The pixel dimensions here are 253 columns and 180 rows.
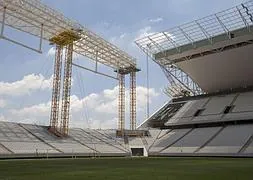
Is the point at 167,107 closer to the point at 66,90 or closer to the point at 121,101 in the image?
the point at 121,101

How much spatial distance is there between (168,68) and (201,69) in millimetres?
6735

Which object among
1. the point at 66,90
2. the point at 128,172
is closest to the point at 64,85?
the point at 66,90

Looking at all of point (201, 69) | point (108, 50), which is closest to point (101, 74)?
point (108, 50)

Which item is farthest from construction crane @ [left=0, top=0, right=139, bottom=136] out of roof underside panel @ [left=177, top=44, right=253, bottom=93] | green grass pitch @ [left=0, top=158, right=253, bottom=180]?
green grass pitch @ [left=0, top=158, right=253, bottom=180]

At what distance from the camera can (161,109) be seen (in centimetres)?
6744

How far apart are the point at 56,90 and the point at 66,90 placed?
157 centimetres

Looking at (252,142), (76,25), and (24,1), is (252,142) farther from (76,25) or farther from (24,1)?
(24,1)

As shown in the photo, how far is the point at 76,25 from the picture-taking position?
47562 mm

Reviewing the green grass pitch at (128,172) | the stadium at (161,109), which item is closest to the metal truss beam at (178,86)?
the stadium at (161,109)

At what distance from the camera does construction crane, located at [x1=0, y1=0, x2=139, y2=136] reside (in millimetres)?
39562

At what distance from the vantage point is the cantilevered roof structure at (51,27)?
3862 centimetres

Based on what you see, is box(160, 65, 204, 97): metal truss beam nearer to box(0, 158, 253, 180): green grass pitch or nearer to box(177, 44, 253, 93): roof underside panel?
box(177, 44, 253, 93): roof underside panel

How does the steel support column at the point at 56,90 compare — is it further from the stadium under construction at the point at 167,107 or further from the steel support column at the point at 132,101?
the steel support column at the point at 132,101

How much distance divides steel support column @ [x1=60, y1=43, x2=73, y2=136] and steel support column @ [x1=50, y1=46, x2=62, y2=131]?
0.94m
